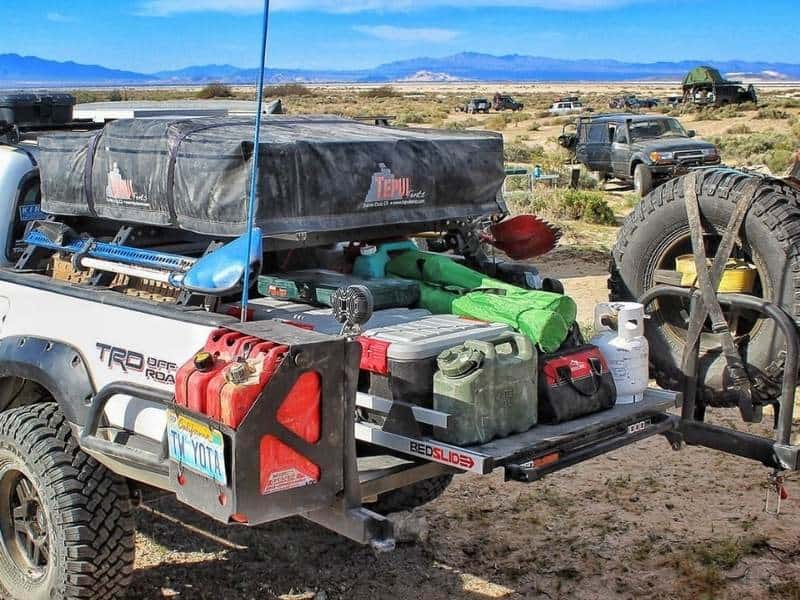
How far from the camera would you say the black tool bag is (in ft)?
12.7

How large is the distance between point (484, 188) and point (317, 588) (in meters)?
2.06

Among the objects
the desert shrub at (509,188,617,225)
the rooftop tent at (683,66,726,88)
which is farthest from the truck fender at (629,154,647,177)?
the rooftop tent at (683,66,726,88)

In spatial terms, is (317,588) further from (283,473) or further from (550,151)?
(550,151)

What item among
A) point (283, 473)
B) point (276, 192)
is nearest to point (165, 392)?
point (283, 473)

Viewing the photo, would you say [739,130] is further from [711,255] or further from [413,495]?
[413,495]

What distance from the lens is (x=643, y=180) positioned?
2066 cm

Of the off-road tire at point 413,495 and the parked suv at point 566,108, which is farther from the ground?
the parked suv at point 566,108

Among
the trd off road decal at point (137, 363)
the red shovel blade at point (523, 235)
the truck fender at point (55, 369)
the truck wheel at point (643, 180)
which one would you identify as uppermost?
the red shovel blade at point (523, 235)

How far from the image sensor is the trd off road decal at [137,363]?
371 cm

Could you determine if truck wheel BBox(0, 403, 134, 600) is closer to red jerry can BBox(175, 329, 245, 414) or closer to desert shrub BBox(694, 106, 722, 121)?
red jerry can BBox(175, 329, 245, 414)

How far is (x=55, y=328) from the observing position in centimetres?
425

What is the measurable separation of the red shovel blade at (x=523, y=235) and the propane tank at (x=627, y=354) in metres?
1.30

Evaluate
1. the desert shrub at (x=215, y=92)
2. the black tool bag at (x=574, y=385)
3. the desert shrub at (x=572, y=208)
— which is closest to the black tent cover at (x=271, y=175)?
the black tool bag at (x=574, y=385)

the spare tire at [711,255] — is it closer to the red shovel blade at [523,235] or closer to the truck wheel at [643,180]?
the red shovel blade at [523,235]
